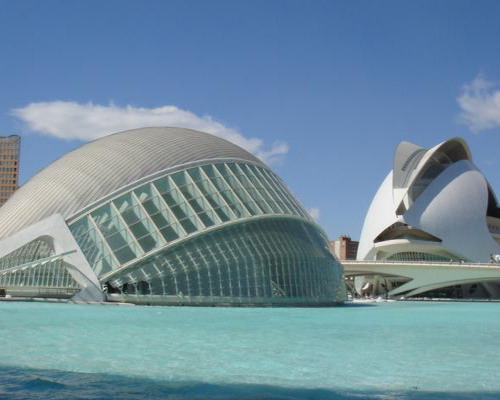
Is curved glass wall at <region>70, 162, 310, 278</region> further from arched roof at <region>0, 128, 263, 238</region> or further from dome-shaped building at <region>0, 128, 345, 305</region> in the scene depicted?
arched roof at <region>0, 128, 263, 238</region>

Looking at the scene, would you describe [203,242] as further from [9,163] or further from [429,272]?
[9,163]

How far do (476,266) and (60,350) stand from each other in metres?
58.3

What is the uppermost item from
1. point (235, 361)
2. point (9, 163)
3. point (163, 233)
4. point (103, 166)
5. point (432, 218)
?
point (9, 163)

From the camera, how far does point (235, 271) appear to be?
3055cm

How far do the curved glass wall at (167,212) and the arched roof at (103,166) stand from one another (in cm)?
121

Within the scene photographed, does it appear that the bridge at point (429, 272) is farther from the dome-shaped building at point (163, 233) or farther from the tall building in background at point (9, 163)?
the tall building in background at point (9, 163)

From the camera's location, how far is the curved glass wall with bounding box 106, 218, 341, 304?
28891 millimetres

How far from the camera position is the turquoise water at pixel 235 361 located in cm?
874

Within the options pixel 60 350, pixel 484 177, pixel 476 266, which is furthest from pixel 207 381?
pixel 484 177

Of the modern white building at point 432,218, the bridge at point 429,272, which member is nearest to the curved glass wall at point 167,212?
the bridge at point 429,272

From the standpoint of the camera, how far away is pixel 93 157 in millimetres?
35969

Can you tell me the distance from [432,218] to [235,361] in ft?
222

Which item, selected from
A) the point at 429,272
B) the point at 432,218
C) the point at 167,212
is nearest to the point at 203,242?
the point at 167,212

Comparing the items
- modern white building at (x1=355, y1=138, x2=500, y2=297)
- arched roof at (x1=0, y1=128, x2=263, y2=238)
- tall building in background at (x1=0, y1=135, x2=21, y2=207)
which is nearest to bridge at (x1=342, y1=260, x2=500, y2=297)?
modern white building at (x1=355, y1=138, x2=500, y2=297)
